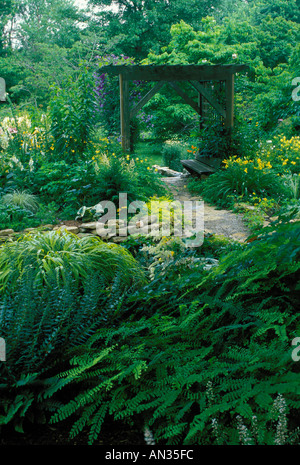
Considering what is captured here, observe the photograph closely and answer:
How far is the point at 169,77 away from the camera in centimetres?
876

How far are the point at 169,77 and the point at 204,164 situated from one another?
1993mm

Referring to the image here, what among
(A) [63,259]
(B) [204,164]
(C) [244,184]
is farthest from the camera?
(B) [204,164]

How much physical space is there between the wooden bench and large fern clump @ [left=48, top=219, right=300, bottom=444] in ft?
19.8

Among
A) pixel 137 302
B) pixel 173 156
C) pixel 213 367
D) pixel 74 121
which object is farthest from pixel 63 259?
pixel 173 156

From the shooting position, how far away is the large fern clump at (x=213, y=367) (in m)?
1.85

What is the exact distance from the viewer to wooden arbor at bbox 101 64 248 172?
27.0 ft

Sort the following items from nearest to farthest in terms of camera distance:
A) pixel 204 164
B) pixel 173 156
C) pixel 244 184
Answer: pixel 244 184
pixel 204 164
pixel 173 156

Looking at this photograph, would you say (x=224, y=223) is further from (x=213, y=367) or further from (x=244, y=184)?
(x=213, y=367)

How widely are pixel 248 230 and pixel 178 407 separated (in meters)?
3.71

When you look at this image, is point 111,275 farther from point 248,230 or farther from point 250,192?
point 250,192

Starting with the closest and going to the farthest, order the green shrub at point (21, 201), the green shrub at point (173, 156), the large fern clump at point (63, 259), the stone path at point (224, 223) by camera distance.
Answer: the large fern clump at point (63, 259)
the stone path at point (224, 223)
the green shrub at point (21, 201)
the green shrub at point (173, 156)

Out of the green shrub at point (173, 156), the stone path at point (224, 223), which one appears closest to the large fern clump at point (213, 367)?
the stone path at point (224, 223)

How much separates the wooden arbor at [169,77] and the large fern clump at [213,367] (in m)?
5.98

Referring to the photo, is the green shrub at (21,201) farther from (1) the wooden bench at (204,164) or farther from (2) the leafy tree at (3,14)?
(2) the leafy tree at (3,14)
